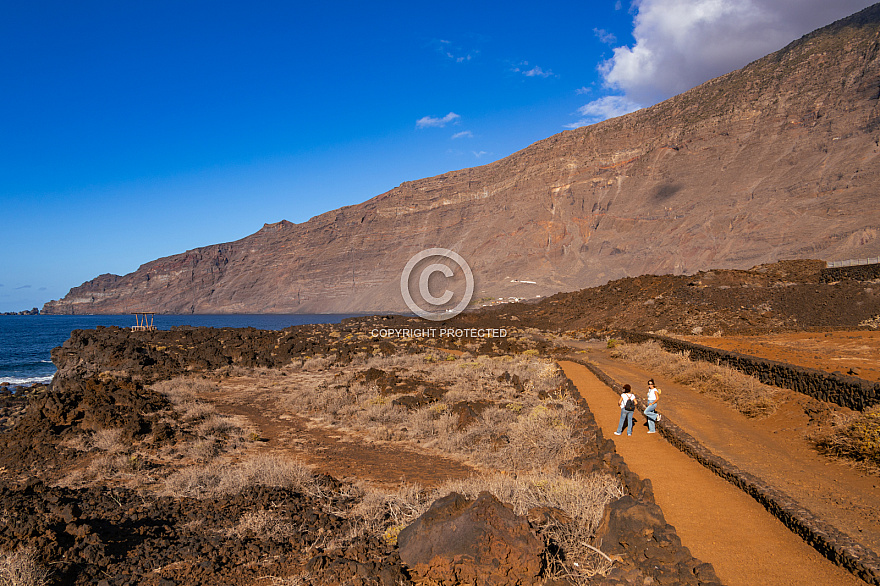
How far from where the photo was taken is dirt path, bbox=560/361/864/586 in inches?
177

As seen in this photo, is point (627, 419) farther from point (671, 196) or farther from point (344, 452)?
point (671, 196)

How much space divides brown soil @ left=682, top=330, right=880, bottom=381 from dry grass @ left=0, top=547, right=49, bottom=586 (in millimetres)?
14906

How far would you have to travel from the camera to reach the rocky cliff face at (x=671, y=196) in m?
64.7

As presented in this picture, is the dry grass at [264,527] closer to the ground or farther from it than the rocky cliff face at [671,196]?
closer to the ground

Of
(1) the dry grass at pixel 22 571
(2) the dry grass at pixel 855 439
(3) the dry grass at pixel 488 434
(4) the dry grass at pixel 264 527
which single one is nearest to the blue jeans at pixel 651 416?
(3) the dry grass at pixel 488 434

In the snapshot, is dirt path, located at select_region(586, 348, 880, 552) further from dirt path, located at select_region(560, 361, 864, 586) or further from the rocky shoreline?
the rocky shoreline

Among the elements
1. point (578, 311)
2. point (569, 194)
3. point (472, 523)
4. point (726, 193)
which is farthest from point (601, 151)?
point (472, 523)

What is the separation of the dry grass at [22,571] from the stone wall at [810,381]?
467 inches

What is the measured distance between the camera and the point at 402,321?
163 ft

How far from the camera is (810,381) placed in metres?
10.5

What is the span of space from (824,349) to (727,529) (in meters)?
15.1

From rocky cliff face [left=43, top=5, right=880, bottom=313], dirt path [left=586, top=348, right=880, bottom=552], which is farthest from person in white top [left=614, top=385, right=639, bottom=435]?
rocky cliff face [left=43, top=5, right=880, bottom=313]

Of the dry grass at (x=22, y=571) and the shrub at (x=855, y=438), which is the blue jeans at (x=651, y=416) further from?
the dry grass at (x=22, y=571)

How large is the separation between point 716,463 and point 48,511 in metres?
8.76
